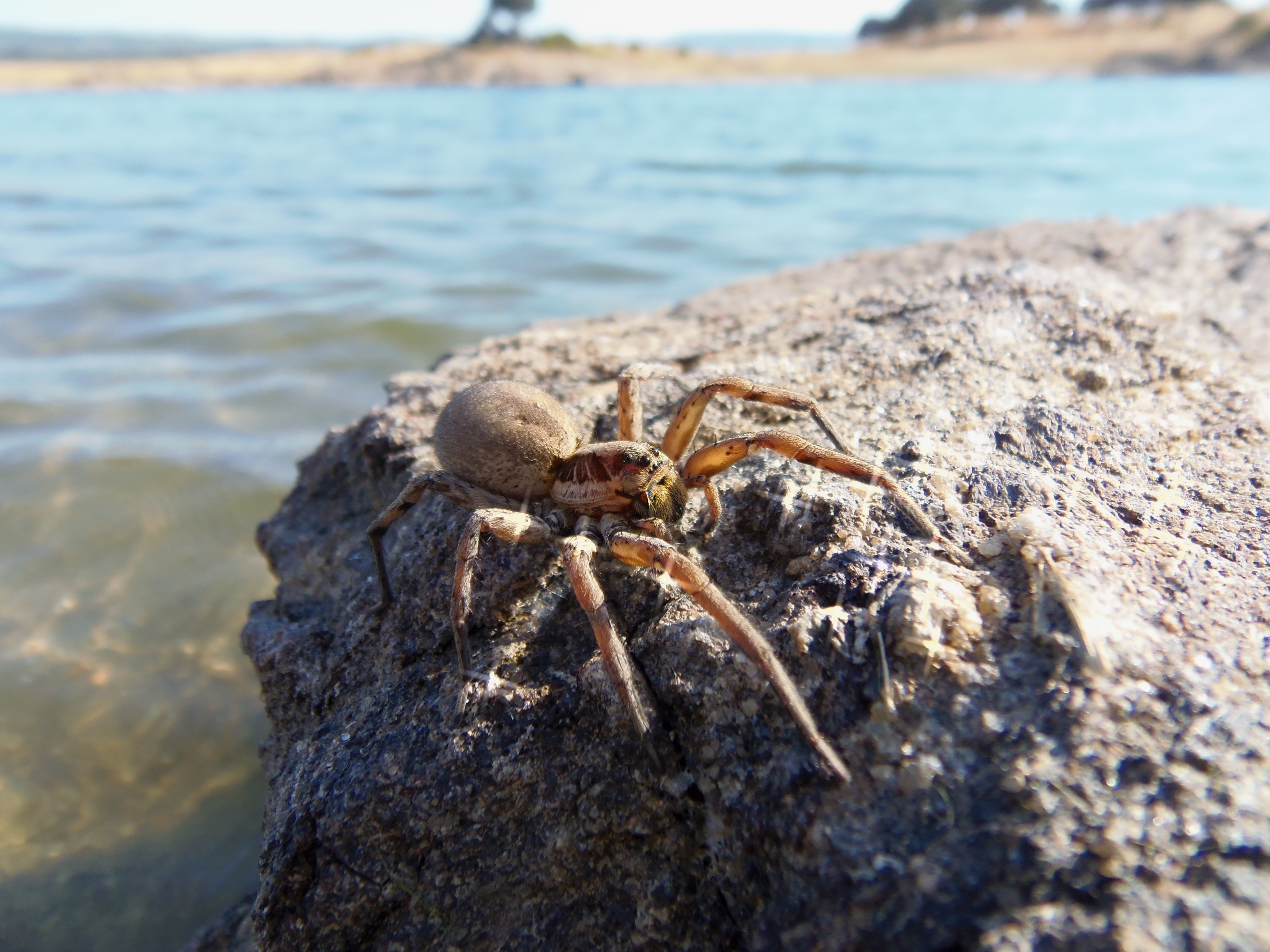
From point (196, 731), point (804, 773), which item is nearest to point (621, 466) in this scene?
point (804, 773)

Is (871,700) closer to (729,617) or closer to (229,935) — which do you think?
(729,617)

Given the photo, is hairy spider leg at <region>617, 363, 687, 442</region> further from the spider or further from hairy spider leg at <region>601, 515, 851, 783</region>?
hairy spider leg at <region>601, 515, 851, 783</region>

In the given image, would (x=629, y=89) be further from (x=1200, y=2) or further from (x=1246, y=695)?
(x=1246, y=695)

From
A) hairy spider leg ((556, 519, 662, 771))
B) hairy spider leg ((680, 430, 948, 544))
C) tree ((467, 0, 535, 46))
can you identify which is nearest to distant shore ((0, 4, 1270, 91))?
tree ((467, 0, 535, 46))

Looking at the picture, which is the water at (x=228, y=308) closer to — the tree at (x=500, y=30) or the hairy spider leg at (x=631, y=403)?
the hairy spider leg at (x=631, y=403)

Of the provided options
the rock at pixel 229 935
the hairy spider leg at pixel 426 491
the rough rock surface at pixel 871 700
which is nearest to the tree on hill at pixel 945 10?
the rough rock surface at pixel 871 700

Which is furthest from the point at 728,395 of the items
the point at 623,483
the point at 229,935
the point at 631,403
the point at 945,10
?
the point at 945,10
